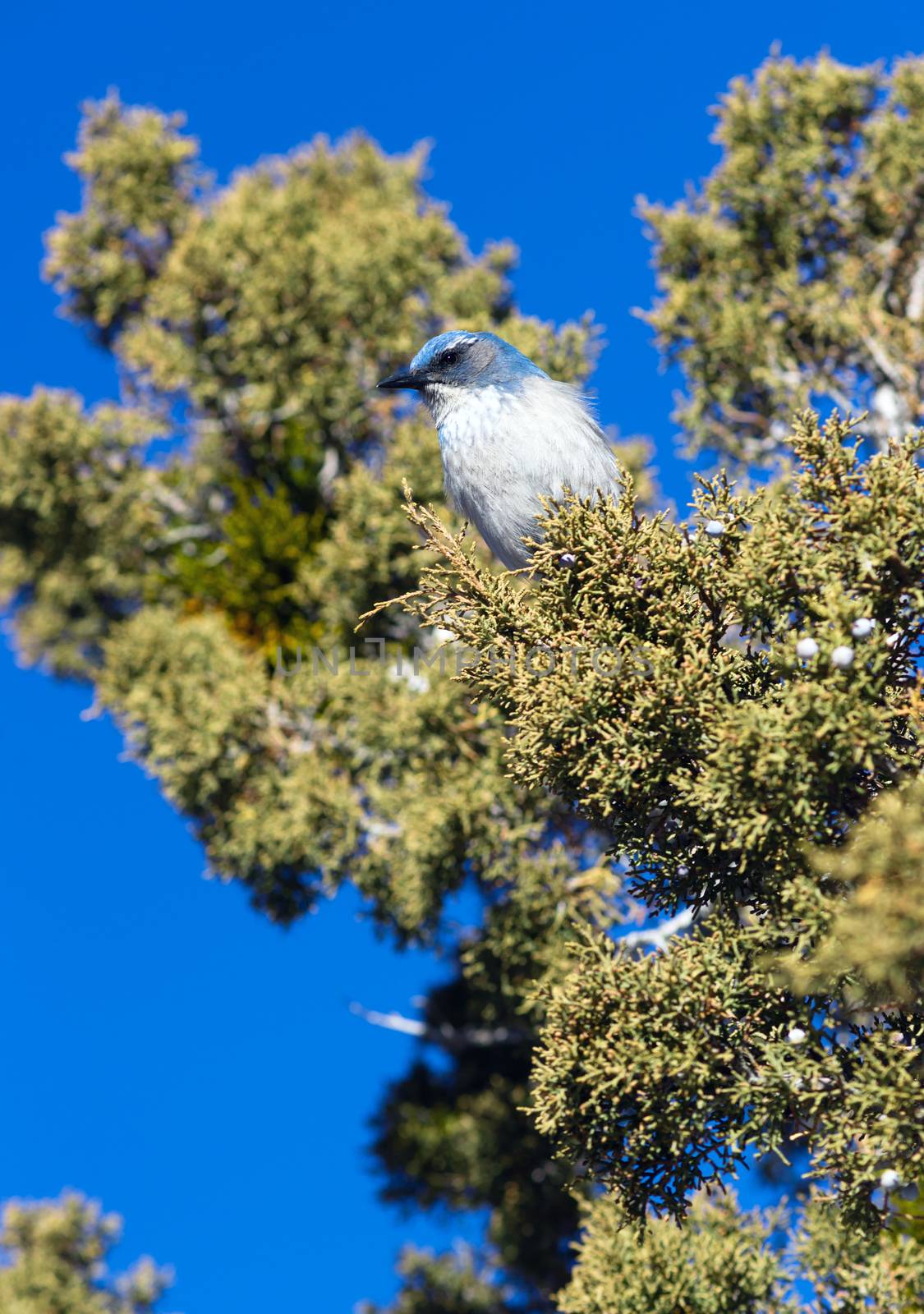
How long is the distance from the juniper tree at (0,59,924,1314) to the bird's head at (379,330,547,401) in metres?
1.30

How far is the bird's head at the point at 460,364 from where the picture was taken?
7.03 m

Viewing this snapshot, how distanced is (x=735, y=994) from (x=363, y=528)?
20.1 ft

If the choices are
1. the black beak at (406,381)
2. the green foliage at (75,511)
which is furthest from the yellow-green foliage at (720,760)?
the green foliage at (75,511)

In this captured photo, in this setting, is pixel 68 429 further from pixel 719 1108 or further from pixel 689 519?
pixel 719 1108


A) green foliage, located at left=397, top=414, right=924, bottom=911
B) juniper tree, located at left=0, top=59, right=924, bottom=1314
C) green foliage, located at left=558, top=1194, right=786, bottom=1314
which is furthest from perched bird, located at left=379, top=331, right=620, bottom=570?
green foliage, located at left=558, top=1194, right=786, bottom=1314

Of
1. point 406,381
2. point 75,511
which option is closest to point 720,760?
point 406,381

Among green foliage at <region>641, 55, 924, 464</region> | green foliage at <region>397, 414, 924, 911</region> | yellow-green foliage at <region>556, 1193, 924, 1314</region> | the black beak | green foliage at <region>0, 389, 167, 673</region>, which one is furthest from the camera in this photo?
green foliage at <region>0, 389, 167, 673</region>

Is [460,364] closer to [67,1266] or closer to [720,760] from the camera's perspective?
[720,760]

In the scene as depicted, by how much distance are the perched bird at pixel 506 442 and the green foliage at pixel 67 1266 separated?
8128 mm

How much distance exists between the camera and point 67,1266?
1115 centimetres

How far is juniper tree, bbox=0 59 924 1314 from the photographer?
14.1 ft

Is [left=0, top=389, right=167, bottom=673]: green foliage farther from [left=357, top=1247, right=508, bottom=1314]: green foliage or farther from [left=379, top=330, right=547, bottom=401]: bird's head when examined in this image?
[left=357, top=1247, right=508, bottom=1314]: green foliage

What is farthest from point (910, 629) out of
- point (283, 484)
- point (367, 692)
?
point (283, 484)

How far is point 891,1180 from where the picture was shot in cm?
426
